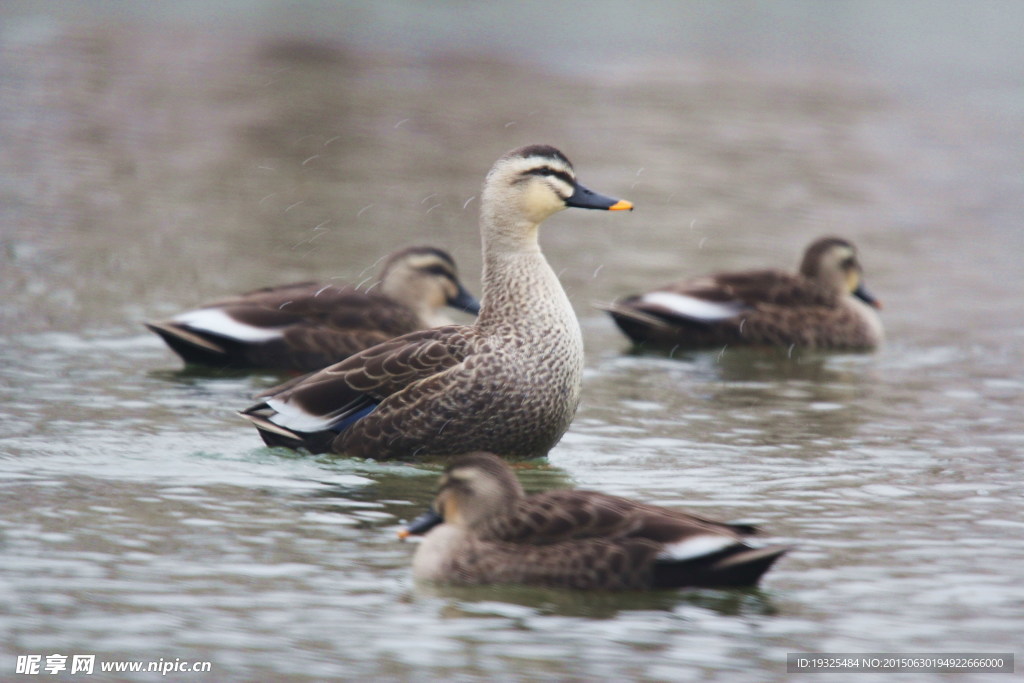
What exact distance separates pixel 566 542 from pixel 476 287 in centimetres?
817

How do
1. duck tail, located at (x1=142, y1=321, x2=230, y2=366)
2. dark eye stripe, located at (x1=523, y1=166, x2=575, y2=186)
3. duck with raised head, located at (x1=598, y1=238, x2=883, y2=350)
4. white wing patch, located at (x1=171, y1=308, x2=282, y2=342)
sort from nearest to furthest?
dark eye stripe, located at (x1=523, y1=166, x2=575, y2=186)
duck tail, located at (x1=142, y1=321, x2=230, y2=366)
white wing patch, located at (x1=171, y1=308, x2=282, y2=342)
duck with raised head, located at (x1=598, y1=238, x2=883, y2=350)

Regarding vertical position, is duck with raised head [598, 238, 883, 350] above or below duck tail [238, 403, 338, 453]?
above

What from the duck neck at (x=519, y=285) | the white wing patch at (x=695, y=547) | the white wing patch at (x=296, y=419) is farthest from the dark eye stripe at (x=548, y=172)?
the white wing patch at (x=695, y=547)

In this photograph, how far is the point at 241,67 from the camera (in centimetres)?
3003

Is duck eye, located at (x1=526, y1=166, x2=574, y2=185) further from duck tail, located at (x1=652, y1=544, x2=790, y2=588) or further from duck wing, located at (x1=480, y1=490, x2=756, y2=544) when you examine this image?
duck tail, located at (x1=652, y1=544, x2=790, y2=588)

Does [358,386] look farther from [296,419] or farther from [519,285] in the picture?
[519,285]

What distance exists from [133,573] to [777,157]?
17796mm

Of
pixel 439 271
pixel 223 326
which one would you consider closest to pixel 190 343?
pixel 223 326

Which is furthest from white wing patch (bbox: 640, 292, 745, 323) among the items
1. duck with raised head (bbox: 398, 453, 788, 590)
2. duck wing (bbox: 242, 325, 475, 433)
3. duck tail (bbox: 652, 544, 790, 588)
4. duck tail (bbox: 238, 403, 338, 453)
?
duck tail (bbox: 652, 544, 790, 588)

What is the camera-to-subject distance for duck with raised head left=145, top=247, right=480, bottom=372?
1166 centimetres

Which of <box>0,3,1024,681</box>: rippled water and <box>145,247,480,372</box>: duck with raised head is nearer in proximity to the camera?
<box>0,3,1024,681</box>: rippled water

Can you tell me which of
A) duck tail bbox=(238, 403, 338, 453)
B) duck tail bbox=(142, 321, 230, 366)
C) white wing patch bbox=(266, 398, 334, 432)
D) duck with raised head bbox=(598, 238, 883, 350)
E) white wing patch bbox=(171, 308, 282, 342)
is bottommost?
duck tail bbox=(238, 403, 338, 453)

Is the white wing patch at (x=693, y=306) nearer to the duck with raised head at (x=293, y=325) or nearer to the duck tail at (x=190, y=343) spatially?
the duck with raised head at (x=293, y=325)

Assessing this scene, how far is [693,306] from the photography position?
13461 mm
